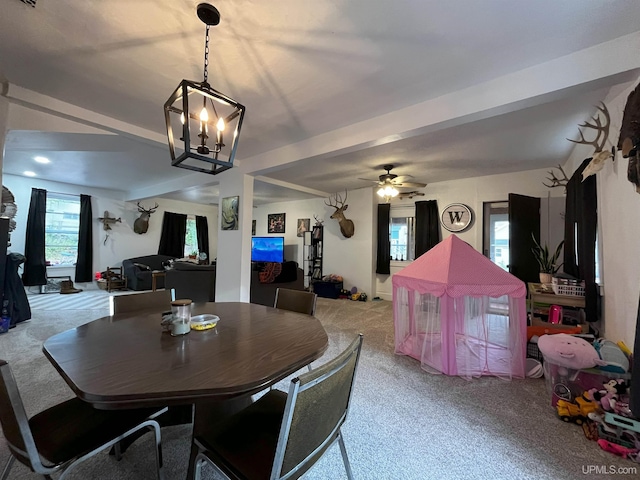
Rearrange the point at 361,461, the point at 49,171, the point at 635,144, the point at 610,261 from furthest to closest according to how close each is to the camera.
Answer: the point at 49,171
the point at 610,261
the point at 635,144
the point at 361,461

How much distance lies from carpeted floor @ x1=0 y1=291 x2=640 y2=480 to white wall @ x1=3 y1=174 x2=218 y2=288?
4564 millimetres

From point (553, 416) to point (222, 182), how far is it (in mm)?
4591

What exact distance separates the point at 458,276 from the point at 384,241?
354 centimetres

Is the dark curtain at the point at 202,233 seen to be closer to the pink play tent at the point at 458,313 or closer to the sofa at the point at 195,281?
the sofa at the point at 195,281

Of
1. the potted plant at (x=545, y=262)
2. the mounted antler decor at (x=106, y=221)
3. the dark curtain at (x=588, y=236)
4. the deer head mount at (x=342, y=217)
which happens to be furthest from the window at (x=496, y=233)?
the mounted antler decor at (x=106, y=221)

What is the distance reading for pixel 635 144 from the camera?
1.64 m

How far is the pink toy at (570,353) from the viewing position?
1866mm

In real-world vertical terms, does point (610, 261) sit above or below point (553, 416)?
above

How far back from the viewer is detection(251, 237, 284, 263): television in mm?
7270

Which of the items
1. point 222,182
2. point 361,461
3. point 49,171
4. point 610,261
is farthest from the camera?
point 49,171

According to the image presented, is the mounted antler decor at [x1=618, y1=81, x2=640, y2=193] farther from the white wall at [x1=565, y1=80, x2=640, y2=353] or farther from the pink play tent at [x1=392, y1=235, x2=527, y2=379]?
the pink play tent at [x1=392, y1=235, x2=527, y2=379]

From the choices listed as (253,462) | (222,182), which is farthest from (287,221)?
(253,462)

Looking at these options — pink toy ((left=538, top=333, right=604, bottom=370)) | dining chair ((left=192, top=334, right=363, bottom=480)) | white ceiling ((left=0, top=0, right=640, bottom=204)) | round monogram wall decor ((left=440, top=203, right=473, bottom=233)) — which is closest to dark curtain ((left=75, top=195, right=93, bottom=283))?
white ceiling ((left=0, top=0, right=640, bottom=204))

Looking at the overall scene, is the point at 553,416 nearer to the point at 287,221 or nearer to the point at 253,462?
the point at 253,462
